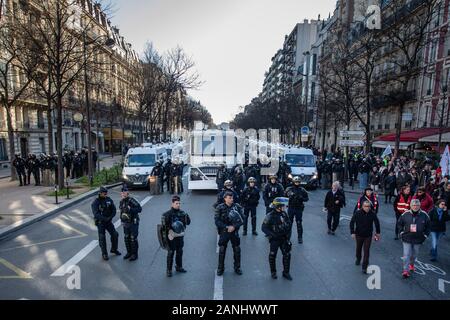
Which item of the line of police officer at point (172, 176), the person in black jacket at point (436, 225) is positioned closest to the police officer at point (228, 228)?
the person in black jacket at point (436, 225)

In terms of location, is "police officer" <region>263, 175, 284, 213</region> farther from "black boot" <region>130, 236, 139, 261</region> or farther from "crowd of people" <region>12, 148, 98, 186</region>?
"crowd of people" <region>12, 148, 98, 186</region>

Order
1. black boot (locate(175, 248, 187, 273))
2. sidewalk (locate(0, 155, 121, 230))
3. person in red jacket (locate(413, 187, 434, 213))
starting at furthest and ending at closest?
sidewalk (locate(0, 155, 121, 230)) → person in red jacket (locate(413, 187, 434, 213)) → black boot (locate(175, 248, 187, 273))

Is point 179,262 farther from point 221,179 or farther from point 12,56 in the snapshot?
point 12,56

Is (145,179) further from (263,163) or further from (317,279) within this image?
(317,279)

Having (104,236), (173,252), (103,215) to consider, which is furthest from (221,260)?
(103,215)

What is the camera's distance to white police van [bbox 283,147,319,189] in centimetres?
1548

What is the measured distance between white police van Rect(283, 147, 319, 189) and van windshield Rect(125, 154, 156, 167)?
7.60 metres

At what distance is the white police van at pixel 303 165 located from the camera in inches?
610

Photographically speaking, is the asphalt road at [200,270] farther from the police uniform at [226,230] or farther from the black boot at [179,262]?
the police uniform at [226,230]

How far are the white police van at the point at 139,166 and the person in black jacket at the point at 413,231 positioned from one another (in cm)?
1232

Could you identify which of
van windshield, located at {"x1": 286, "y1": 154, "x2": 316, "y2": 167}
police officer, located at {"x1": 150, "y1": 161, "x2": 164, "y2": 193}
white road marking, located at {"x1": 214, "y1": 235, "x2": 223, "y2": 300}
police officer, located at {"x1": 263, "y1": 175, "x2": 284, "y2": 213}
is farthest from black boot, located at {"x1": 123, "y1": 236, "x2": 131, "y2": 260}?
van windshield, located at {"x1": 286, "y1": 154, "x2": 316, "y2": 167}

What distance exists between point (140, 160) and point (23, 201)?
19.2ft
